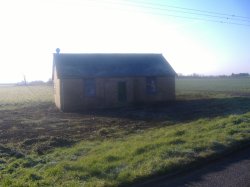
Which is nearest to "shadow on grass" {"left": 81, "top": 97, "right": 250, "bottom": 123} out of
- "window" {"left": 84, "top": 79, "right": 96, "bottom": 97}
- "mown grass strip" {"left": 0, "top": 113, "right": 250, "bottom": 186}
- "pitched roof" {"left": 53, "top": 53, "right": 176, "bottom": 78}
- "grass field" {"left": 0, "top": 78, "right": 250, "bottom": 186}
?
"window" {"left": 84, "top": 79, "right": 96, "bottom": 97}

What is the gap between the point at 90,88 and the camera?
27.0m

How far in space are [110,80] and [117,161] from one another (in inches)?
765

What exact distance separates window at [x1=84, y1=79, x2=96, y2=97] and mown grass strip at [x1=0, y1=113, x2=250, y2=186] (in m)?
15.2

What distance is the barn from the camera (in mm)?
26312

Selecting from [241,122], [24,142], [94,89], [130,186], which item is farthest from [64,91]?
[130,186]

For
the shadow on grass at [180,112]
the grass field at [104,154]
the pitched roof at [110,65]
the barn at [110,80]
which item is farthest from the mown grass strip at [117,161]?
the pitched roof at [110,65]

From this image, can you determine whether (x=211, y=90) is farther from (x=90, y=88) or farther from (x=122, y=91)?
(x=90, y=88)

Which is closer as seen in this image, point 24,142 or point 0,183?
point 0,183

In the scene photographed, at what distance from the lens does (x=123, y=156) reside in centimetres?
891

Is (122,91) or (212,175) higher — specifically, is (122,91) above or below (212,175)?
above

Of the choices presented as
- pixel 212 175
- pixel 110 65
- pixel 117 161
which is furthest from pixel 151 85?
pixel 212 175

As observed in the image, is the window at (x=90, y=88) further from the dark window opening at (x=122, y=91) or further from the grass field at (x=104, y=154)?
the grass field at (x=104, y=154)

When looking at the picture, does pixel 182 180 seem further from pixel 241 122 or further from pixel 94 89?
pixel 94 89

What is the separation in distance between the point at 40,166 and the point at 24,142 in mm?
4390
